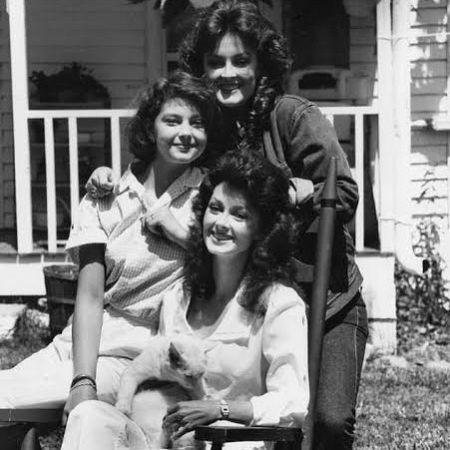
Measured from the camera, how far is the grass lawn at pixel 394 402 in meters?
5.57

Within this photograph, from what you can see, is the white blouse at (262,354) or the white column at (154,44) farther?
the white column at (154,44)

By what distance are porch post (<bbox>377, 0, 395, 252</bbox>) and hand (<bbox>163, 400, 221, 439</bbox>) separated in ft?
14.7

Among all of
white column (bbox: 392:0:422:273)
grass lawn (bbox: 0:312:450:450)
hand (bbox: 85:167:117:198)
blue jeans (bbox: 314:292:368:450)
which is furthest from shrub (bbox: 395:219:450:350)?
hand (bbox: 85:167:117:198)

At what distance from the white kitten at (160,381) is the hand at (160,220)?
36 centimetres

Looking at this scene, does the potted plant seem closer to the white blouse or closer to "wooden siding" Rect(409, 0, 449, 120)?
"wooden siding" Rect(409, 0, 449, 120)

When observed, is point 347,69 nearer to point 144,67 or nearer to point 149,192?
point 144,67

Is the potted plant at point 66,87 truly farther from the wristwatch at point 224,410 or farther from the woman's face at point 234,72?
the wristwatch at point 224,410

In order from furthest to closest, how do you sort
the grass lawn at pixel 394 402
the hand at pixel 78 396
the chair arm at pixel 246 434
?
the grass lawn at pixel 394 402 → the hand at pixel 78 396 → the chair arm at pixel 246 434

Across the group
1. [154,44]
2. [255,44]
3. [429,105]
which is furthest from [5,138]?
[255,44]

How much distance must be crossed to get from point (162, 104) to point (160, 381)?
90 cm

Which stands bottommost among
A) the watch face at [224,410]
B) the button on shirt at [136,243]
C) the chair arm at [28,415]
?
the chair arm at [28,415]

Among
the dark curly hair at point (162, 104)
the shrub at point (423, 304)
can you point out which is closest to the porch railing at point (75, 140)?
the shrub at point (423, 304)

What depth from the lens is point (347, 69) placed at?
8797 mm

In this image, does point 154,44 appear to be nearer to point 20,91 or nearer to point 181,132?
point 20,91
